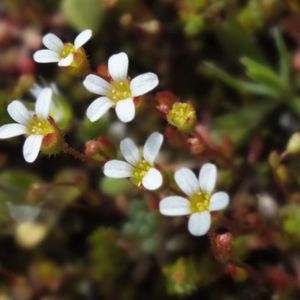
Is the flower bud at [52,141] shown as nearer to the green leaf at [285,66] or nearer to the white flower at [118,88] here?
the white flower at [118,88]

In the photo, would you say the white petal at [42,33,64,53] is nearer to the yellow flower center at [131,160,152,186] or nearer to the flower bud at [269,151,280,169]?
the yellow flower center at [131,160,152,186]

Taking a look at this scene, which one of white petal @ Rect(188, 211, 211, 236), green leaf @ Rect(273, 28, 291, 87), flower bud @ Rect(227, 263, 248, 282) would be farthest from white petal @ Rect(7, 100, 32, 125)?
green leaf @ Rect(273, 28, 291, 87)

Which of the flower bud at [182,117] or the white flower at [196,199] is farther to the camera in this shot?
the flower bud at [182,117]

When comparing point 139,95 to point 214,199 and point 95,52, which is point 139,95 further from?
point 95,52

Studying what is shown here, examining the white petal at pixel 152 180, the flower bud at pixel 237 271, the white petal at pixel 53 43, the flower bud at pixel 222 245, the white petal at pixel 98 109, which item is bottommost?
the flower bud at pixel 237 271

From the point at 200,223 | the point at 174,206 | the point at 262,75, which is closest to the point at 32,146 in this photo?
the point at 174,206

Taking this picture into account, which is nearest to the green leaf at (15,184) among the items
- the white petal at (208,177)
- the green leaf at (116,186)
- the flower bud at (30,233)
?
the flower bud at (30,233)
